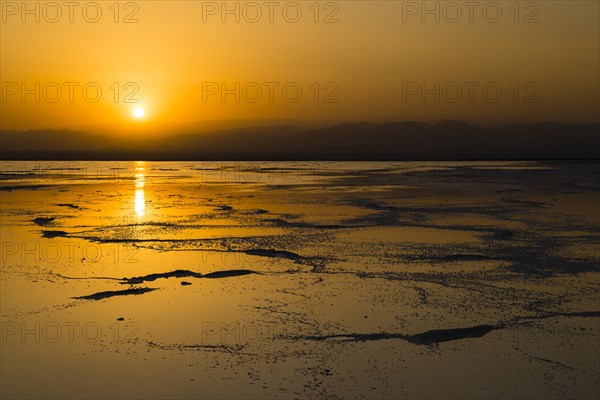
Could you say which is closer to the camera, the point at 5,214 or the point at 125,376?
the point at 125,376

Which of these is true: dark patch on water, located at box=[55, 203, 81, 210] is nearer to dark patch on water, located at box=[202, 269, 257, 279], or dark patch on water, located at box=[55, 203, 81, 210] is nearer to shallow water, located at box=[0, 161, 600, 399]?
shallow water, located at box=[0, 161, 600, 399]

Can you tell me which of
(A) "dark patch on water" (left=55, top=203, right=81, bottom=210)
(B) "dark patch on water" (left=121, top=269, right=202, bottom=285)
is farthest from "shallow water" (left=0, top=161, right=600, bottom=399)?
(A) "dark patch on water" (left=55, top=203, right=81, bottom=210)

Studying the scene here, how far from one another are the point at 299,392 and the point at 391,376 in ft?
1.89

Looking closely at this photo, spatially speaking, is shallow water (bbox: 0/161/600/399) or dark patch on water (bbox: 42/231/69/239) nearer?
shallow water (bbox: 0/161/600/399)

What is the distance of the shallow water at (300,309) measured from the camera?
3.53 metres

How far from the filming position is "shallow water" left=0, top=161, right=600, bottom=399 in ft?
11.6

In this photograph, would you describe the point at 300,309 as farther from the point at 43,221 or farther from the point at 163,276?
the point at 43,221

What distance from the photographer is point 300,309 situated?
492cm

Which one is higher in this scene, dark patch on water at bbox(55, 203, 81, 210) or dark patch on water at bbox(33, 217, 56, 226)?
dark patch on water at bbox(55, 203, 81, 210)

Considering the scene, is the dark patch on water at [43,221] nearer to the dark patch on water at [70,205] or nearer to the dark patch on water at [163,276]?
the dark patch on water at [70,205]

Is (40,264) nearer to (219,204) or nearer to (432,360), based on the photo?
(432,360)

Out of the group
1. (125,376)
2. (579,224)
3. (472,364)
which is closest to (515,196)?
(579,224)

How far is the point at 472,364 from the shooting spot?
377 cm

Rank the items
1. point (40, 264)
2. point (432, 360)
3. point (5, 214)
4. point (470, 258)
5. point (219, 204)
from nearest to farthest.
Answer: point (432, 360)
point (40, 264)
point (470, 258)
point (5, 214)
point (219, 204)
